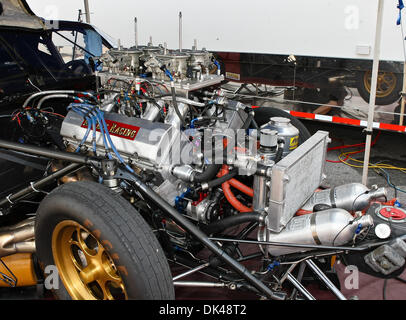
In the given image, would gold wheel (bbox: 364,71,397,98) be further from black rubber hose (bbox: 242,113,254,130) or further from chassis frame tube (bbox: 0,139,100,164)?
chassis frame tube (bbox: 0,139,100,164)

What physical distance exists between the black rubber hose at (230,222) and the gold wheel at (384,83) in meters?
2.88

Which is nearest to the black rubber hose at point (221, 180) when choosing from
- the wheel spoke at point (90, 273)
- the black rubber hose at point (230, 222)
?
the black rubber hose at point (230, 222)

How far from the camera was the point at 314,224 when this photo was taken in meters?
1.77

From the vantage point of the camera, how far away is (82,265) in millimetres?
1978

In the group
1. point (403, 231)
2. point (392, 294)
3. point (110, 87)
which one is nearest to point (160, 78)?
point (110, 87)

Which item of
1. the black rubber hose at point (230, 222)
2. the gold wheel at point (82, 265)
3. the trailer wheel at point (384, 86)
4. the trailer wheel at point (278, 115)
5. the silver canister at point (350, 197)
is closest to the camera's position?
the gold wheel at point (82, 265)

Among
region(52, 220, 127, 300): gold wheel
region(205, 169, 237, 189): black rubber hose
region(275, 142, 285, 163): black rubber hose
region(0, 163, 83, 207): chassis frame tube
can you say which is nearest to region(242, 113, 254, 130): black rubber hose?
region(275, 142, 285, 163): black rubber hose

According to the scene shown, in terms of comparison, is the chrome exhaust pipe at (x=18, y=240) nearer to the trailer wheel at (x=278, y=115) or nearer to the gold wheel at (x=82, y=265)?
the gold wheel at (x=82, y=265)

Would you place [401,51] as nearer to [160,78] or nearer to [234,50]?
[234,50]

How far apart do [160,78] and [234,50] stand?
253 cm

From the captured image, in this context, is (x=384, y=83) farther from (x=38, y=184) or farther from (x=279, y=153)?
(x=38, y=184)

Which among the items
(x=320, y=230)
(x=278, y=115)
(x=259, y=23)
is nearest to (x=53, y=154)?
(x=320, y=230)

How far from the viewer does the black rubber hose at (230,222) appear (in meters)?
1.88

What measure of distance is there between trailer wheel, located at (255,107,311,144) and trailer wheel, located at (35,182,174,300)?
1549 millimetres
